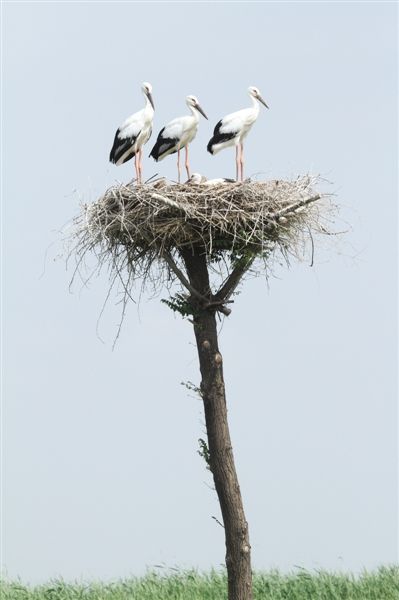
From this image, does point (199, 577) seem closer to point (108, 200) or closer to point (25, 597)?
point (25, 597)

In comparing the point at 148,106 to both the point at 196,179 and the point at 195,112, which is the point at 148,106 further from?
the point at 196,179

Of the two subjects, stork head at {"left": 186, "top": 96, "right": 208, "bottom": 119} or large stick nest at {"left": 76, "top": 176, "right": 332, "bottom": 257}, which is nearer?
large stick nest at {"left": 76, "top": 176, "right": 332, "bottom": 257}

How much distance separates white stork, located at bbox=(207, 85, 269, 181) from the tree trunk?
8.18ft

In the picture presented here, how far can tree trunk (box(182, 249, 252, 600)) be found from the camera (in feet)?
29.9

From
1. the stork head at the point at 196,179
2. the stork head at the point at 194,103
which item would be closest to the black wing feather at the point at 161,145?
the stork head at the point at 194,103

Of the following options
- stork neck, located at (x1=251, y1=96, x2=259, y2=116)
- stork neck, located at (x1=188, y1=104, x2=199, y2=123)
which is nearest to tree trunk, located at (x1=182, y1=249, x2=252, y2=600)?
stork neck, located at (x1=188, y1=104, x2=199, y2=123)

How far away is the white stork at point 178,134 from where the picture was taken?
11547mm

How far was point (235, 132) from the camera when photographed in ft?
37.4

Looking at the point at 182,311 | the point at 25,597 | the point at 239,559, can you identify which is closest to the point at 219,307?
the point at 182,311

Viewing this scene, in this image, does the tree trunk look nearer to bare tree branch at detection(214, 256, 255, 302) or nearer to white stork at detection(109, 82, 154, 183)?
bare tree branch at detection(214, 256, 255, 302)

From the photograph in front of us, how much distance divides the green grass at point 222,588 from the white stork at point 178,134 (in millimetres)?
4595

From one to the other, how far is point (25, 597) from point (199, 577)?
2.03 meters

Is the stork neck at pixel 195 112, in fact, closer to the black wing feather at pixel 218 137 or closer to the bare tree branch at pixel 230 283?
the black wing feather at pixel 218 137

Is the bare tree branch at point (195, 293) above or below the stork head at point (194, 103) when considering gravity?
below
